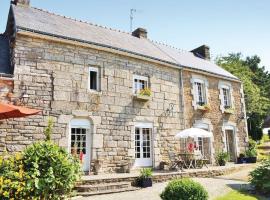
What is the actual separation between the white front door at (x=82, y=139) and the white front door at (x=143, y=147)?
2422mm

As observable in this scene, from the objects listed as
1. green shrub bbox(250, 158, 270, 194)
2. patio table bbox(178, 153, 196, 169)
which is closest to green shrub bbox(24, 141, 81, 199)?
green shrub bbox(250, 158, 270, 194)

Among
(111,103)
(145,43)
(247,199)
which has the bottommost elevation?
(247,199)

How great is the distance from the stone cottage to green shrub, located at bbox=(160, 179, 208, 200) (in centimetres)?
A: 468

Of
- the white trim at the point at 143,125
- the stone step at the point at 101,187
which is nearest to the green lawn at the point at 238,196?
the stone step at the point at 101,187

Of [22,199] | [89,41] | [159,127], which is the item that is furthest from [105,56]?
[22,199]

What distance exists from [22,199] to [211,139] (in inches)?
465

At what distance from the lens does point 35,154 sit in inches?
244

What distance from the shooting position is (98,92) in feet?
38.0

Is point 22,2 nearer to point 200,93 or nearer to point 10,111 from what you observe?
point 10,111

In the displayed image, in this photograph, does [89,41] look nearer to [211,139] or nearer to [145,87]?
[145,87]

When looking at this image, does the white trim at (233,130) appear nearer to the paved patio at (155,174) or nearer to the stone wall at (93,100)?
the paved patio at (155,174)

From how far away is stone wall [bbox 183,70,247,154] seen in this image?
1490 centimetres

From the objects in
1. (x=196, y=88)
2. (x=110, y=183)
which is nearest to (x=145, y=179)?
(x=110, y=183)

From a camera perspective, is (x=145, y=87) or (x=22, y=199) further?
(x=145, y=87)
